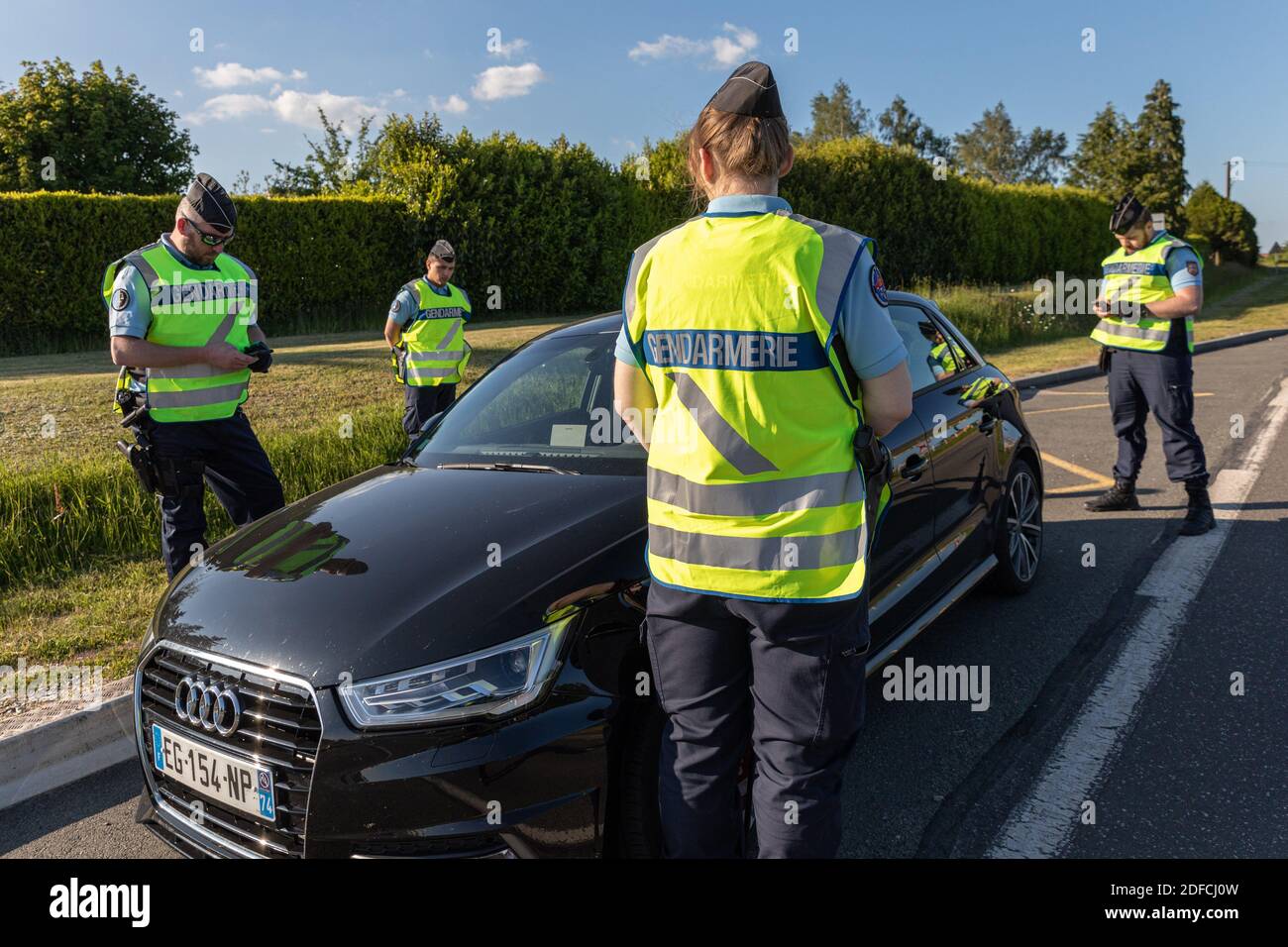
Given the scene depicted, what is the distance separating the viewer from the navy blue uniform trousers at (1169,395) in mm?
5805

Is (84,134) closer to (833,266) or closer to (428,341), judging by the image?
(428,341)

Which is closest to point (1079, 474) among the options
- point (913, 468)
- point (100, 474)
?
point (913, 468)

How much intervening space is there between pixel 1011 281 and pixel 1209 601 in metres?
24.5

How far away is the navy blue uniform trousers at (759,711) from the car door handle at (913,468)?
150 centimetres

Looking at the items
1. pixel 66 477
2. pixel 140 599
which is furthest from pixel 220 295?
pixel 66 477

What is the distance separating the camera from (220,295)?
418cm

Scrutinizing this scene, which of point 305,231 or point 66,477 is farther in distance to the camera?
point 305,231

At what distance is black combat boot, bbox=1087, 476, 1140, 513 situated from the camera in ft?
20.7

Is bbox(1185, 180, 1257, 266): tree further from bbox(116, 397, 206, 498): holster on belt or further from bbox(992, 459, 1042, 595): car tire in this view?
bbox(116, 397, 206, 498): holster on belt

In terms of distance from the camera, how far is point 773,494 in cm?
197

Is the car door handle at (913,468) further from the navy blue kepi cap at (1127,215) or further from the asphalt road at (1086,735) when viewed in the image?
the navy blue kepi cap at (1127,215)

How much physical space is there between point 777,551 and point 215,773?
147 centimetres

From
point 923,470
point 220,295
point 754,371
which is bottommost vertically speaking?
point 923,470
